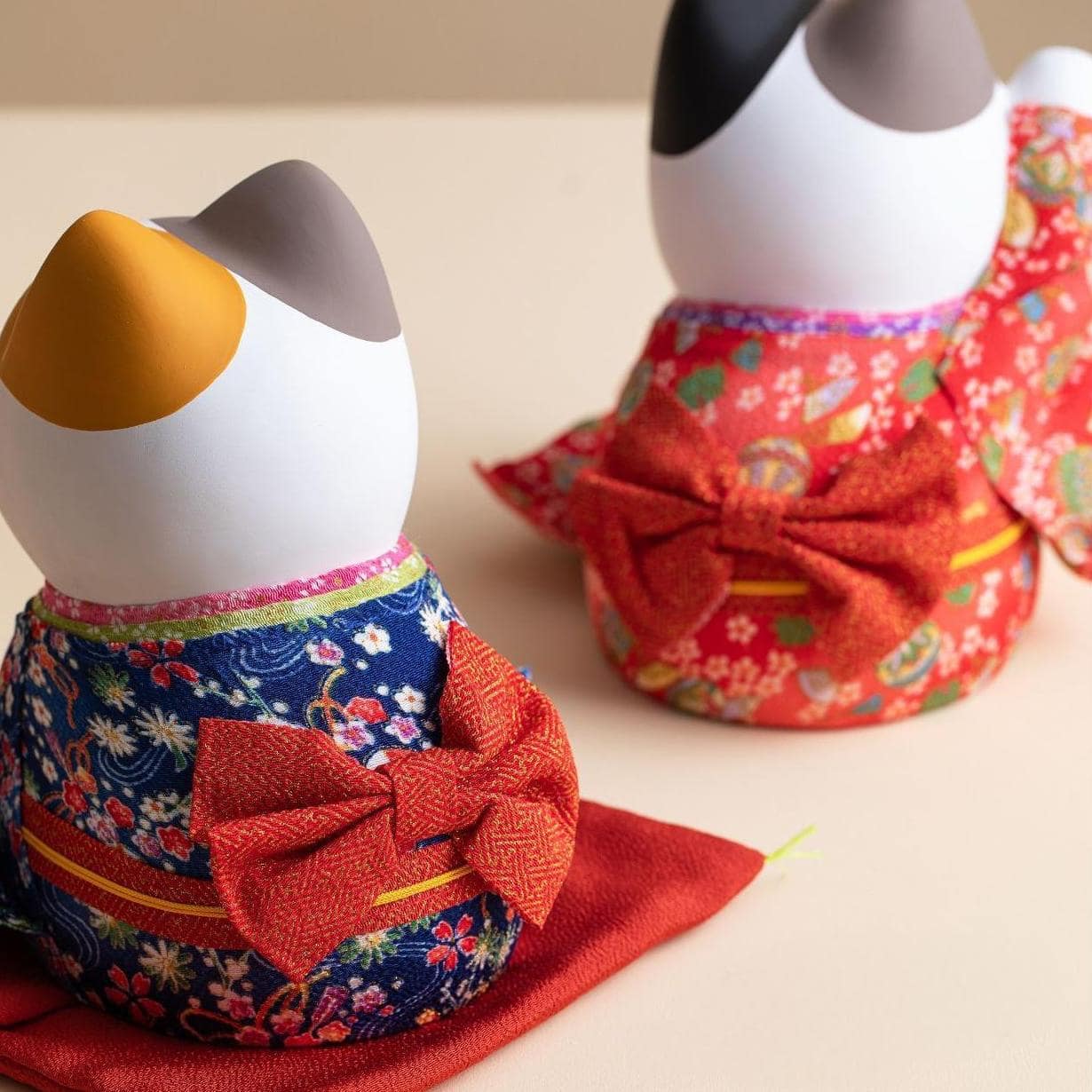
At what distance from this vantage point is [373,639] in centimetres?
112

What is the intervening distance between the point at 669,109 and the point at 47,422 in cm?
80

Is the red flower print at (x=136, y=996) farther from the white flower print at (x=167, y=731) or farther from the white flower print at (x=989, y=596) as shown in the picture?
the white flower print at (x=989, y=596)

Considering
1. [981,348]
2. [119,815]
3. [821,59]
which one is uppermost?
[821,59]

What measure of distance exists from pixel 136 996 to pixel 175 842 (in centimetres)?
12

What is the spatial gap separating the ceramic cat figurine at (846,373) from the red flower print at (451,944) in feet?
1.81

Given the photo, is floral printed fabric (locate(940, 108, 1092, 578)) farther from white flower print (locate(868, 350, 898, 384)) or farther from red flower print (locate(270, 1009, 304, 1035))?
red flower print (locate(270, 1009, 304, 1035))

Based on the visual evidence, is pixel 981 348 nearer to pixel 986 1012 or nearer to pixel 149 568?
pixel 986 1012

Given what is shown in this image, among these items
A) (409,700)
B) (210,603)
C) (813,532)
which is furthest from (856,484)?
(210,603)

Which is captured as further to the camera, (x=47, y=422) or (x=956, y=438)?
(x=956, y=438)

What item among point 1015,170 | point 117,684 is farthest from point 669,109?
point 117,684

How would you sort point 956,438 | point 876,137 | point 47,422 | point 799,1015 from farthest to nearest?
point 956,438, point 876,137, point 799,1015, point 47,422

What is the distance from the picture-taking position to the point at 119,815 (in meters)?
1.11

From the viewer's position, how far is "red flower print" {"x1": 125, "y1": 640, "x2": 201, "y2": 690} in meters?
1.08

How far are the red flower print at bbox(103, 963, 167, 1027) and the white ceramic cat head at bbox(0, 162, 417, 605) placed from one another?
253mm
